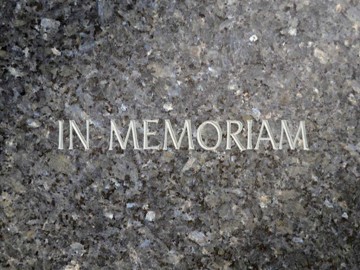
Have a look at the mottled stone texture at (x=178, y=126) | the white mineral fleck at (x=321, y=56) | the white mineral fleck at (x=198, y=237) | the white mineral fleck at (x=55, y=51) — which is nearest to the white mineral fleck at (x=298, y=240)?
the mottled stone texture at (x=178, y=126)

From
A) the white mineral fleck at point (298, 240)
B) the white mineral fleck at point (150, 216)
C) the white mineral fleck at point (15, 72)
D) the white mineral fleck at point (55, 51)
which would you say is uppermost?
the white mineral fleck at point (55, 51)

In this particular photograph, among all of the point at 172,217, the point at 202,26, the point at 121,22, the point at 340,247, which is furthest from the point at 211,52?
the point at 340,247

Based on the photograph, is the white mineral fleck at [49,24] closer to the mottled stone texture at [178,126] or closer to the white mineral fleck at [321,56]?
the mottled stone texture at [178,126]

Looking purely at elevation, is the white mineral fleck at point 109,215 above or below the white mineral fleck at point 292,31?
below

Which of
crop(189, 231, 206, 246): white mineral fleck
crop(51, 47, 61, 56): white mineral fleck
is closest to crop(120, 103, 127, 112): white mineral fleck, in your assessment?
crop(51, 47, 61, 56): white mineral fleck

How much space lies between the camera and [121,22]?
1336 mm

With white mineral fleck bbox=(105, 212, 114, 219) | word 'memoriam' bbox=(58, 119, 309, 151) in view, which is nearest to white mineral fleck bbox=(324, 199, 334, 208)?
word 'memoriam' bbox=(58, 119, 309, 151)

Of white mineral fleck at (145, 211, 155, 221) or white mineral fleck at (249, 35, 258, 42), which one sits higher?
white mineral fleck at (249, 35, 258, 42)

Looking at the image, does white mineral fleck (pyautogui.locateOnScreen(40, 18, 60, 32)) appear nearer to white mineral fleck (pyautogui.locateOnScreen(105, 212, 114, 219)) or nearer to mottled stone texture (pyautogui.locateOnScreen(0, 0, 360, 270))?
mottled stone texture (pyautogui.locateOnScreen(0, 0, 360, 270))

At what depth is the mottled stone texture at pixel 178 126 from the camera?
1.33 metres

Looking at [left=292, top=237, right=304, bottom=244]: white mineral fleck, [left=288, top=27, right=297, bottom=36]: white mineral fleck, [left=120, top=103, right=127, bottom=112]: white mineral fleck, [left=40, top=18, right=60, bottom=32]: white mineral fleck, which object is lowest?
[left=292, top=237, right=304, bottom=244]: white mineral fleck

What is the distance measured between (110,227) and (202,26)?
40 centimetres

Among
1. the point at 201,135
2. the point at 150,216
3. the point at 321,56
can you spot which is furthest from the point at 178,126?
the point at 321,56

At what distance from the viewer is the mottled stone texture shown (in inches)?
52.5
